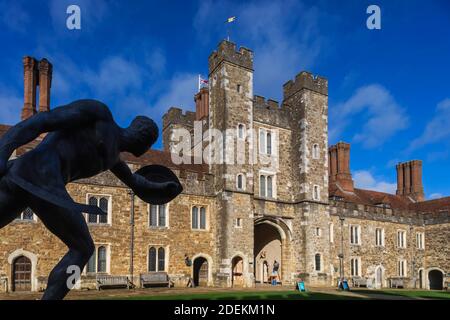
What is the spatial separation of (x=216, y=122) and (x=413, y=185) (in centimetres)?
2882

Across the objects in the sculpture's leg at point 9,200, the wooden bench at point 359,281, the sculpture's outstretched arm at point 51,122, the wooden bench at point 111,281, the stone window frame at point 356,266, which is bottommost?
the wooden bench at point 359,281

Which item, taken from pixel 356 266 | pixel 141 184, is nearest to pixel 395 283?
pixel 356 266

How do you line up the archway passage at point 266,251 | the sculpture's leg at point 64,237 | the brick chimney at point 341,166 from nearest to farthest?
the sculpture's leg at point 64,237
the archway passage at point 266,251
the brick chimney at point 341,166

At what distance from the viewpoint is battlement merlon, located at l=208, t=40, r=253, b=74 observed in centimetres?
2739

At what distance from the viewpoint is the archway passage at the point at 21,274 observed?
802 inches

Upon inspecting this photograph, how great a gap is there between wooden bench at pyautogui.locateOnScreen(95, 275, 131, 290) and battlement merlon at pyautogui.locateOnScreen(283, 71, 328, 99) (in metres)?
17.8

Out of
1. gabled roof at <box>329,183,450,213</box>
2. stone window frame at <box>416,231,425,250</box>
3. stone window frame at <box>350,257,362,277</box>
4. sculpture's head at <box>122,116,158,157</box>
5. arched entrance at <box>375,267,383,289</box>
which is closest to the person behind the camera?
sculpture's head at <box>122,116,158,157</box>

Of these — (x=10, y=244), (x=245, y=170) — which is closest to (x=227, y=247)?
(x=245, y=170)

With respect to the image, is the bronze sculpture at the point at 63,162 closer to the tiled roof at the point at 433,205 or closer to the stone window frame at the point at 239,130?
the stone window frame at the point at 239,130

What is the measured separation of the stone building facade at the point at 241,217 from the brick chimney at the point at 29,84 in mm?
71

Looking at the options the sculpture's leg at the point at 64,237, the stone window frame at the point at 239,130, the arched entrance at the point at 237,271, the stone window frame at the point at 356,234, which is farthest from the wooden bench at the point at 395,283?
the sculpture's leg at the point at 64,237

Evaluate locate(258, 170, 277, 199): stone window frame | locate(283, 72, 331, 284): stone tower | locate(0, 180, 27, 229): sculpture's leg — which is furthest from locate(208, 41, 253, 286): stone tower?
locate(0, 180, 27, 229): sculpture's leg

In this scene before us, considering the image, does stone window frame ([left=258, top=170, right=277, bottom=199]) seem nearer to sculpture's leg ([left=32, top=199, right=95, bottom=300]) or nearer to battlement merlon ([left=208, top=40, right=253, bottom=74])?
battlement merlon ([left=208, top=40, right=253, bottom=74])

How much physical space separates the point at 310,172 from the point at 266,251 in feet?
24.1
